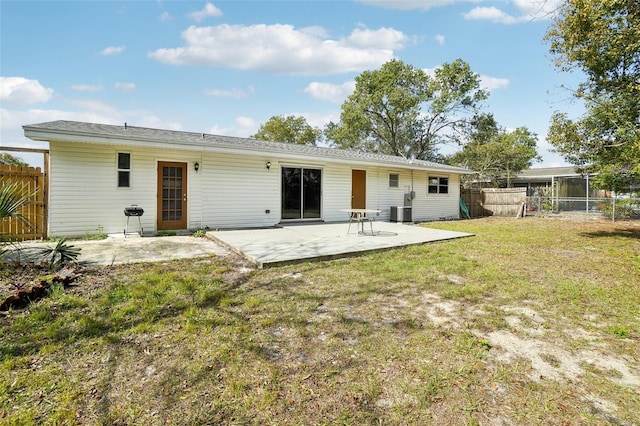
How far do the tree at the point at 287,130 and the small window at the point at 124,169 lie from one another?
25.5 meters

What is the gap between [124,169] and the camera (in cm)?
811

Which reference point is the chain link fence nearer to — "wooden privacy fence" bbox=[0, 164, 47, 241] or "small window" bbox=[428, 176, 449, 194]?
"small window" bbox=[428, 176, 449, 194]

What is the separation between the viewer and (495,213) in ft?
57.2

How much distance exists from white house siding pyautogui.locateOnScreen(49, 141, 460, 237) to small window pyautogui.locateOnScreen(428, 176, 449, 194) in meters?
3.86

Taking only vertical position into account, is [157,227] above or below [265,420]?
above

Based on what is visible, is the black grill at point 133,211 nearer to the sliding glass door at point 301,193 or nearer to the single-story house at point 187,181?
the single-story house at point 187,181

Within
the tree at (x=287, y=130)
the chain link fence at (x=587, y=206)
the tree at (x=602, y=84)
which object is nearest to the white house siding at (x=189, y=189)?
the tree at (x=602, y=84)

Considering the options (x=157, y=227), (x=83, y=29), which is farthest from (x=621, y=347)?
(x=83, y=29)

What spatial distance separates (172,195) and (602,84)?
12320 mm

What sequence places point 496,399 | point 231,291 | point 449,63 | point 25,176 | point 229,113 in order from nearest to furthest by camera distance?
point 496,399
point 231,291
point 25,176
point 229,113
point 449,63

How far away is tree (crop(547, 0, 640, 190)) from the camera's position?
7266mm

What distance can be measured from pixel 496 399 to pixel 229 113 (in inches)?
693

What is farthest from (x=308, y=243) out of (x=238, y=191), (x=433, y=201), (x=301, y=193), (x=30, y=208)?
(x=433, y=201)

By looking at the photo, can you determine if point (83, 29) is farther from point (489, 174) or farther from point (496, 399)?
point (489, 174)
